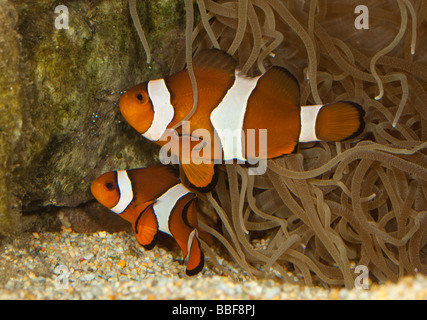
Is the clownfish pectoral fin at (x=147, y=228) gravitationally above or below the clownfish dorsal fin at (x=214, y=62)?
below

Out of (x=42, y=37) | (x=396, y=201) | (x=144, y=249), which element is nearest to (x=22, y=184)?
(x=42, y=37)

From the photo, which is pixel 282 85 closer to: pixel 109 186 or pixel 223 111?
pixel 223 111

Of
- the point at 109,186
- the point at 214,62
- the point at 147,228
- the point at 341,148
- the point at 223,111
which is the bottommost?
the point at 147,228

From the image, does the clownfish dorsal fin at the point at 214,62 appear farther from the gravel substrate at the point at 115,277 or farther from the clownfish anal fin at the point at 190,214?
the gravel substrate at the point at 115,277

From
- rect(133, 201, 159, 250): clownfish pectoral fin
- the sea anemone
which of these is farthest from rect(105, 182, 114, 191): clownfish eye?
the sea anemone

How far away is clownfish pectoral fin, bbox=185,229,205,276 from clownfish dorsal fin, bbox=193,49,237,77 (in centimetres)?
55

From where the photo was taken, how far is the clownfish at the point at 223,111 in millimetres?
1258

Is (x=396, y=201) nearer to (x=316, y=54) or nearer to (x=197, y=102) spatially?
(x=316, y=54)

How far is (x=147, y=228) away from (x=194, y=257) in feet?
0.65

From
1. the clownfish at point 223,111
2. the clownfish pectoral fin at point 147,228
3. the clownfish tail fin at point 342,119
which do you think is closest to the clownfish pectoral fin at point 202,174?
the clownfish at point 223,111

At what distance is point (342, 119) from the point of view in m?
1.24

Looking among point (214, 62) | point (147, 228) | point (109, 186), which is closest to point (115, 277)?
point (147, 228)

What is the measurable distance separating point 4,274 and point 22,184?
0.87 ft

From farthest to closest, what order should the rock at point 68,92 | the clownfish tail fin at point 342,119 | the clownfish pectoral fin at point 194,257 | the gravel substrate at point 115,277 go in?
the clownfish pectoral fin at point 194,257 → the clownfish tail fin at point 342,119 → the rock at point 68,92 → the gravel substrate at point 115,277
